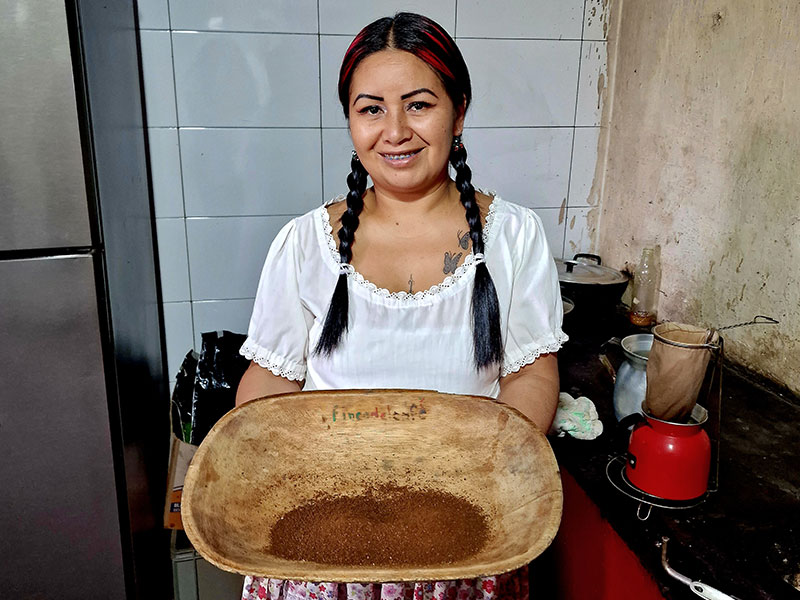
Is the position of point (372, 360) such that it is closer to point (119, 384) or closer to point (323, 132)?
point (119, 384)

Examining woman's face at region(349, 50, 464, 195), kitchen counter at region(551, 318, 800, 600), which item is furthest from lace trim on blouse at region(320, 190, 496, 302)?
kitchen counter at region(551, 318, 800, 600)

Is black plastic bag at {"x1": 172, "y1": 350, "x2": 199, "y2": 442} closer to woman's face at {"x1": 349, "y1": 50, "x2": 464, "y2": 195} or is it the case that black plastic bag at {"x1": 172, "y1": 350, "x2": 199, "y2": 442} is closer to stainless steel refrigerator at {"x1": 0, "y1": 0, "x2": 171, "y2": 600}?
stainless steel refrigerator at {"x1": 0, "y1": 0, "x2": 171, "y2": 600}

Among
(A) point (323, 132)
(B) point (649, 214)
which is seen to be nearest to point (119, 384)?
(A) point (323, 132)

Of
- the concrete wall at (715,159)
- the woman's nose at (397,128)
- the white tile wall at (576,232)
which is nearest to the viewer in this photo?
the woman's nose at (397,128)

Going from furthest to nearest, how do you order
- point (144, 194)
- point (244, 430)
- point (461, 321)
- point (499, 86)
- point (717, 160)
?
point (499, 86), point (144, 194), point (717, 160), point (461, 321), point (244, 430)

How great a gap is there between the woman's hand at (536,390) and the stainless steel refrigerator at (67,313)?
0.86 metres

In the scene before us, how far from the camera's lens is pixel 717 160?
1.63 meters

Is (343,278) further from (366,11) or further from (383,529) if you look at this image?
(366,11)

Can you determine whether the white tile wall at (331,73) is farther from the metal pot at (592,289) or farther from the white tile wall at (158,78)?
the metal pot at (592,289)

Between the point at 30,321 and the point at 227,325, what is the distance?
2.72 feet

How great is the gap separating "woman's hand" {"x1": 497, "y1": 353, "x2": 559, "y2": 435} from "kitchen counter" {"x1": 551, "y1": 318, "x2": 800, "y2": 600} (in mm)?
110

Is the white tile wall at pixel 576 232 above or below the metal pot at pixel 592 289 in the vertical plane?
above

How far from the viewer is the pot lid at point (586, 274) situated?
1874 millimetres

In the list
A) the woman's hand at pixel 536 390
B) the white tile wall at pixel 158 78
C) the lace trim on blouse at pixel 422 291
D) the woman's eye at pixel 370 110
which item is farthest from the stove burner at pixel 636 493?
the white tile wall at pixel 158 78
